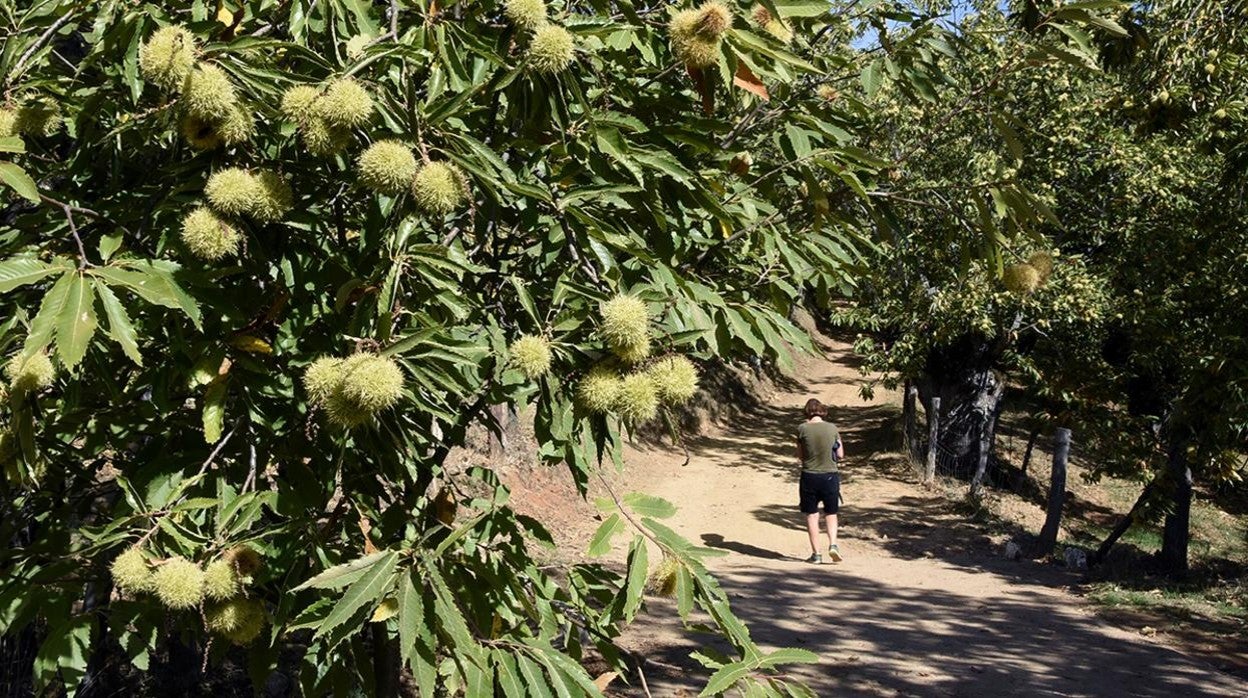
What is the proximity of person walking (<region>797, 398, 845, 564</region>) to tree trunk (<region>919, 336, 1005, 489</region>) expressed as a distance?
17.5ft

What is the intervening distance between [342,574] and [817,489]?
9.20 metres

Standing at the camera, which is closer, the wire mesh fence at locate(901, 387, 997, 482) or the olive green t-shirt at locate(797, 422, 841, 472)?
the olive green t-shirt at locate(797, 422, 841, 472)

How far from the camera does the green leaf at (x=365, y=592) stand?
89.4 inches

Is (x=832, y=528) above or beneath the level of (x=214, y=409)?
beneath

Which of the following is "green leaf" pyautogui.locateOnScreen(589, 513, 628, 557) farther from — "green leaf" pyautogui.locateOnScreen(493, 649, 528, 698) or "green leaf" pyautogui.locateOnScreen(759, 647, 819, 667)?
"green leaf" pyautogui.locateOnScreen(759, 647, 819, 667)

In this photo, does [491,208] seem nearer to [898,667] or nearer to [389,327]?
[389,327]

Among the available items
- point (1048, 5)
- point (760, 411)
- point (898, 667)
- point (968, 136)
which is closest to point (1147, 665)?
point (898, 667)

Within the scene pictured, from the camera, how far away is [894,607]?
372 inches

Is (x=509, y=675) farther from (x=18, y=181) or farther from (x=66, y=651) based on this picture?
(x=18, y=181)

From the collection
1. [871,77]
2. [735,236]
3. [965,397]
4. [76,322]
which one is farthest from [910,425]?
[76,322]

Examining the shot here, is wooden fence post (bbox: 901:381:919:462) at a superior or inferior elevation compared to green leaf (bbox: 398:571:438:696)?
inferior

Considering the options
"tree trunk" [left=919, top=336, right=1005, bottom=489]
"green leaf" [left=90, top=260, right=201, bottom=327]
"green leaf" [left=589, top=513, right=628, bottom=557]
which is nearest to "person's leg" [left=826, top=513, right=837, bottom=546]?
"tree trunk" [left=919, top=336, right=1005, bottom=489]

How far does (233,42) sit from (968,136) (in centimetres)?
1311

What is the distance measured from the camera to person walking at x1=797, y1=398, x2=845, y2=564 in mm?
11180
